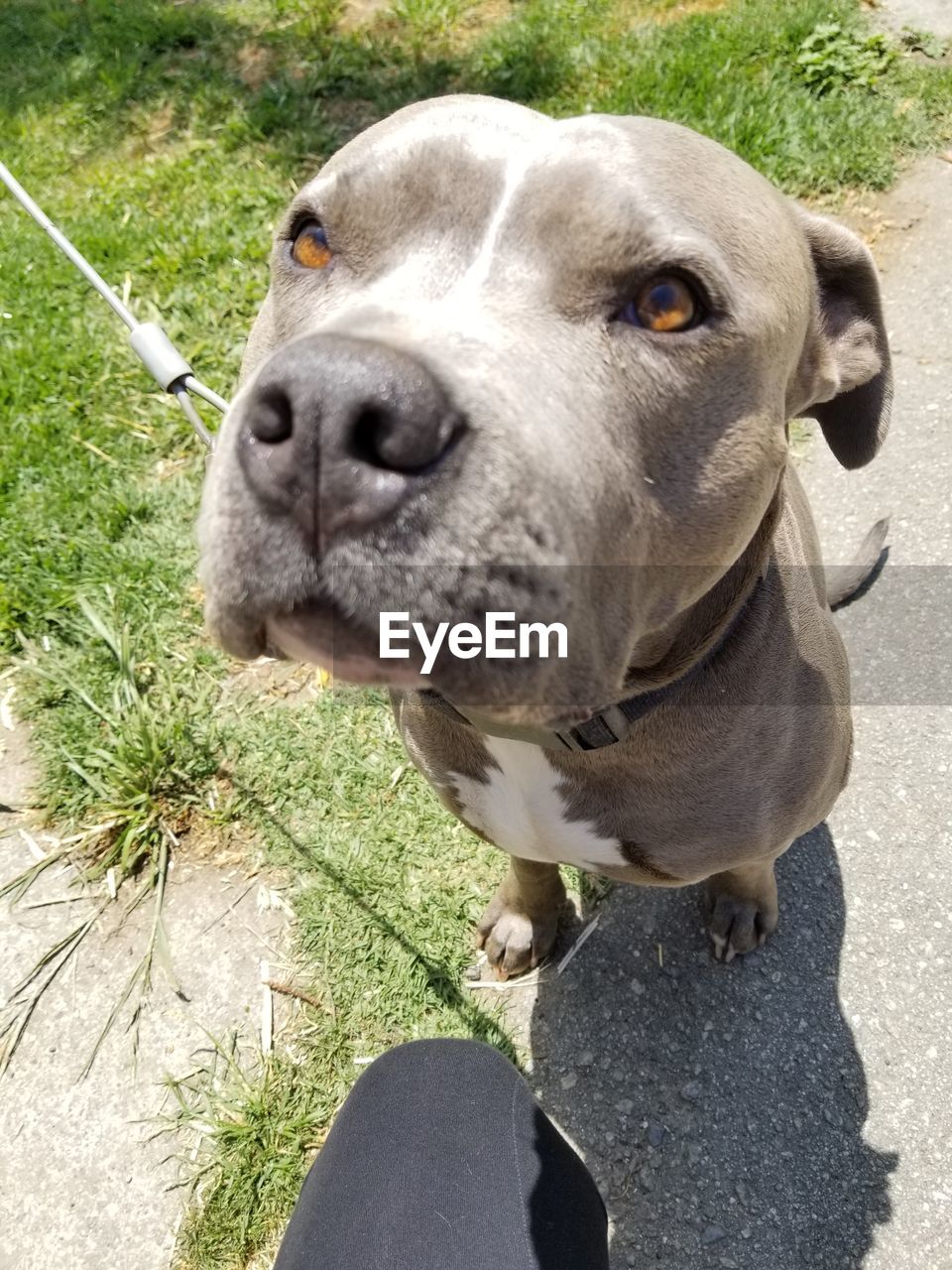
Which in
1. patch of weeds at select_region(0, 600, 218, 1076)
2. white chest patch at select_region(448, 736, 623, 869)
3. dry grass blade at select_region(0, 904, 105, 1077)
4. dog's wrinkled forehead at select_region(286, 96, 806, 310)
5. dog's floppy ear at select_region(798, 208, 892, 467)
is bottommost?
dry grass blade at select_region(0, 904, 105, 1077)

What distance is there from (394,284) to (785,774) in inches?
49.4

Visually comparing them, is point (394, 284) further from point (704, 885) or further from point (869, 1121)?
point (869, 1121)

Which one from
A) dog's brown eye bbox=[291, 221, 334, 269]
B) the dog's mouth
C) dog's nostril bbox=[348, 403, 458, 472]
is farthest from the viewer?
dog's brown eye bbox=[291, 221, 334, 269]

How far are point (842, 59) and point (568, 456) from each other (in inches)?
174

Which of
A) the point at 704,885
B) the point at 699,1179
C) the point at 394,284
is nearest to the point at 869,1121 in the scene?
the point at 699,1179

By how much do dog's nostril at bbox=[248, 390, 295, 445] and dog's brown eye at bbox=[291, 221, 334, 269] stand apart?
0.53m

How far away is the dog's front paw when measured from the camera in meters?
2.62

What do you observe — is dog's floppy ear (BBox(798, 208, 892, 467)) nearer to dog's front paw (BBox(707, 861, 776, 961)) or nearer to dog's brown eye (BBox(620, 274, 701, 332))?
dog's brown eye (BBox(620, 274, 701, 332))

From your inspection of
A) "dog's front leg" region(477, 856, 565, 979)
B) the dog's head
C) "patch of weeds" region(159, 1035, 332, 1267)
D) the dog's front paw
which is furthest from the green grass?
the dog's head

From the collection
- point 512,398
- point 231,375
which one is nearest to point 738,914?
point 512,398

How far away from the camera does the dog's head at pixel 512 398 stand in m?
1.15

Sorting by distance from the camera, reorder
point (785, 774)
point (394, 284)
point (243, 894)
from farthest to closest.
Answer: point (243, 894), point (785, 774), point (394, 284)

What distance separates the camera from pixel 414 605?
1.17m

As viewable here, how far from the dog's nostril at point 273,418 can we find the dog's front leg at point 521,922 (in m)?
1.73
